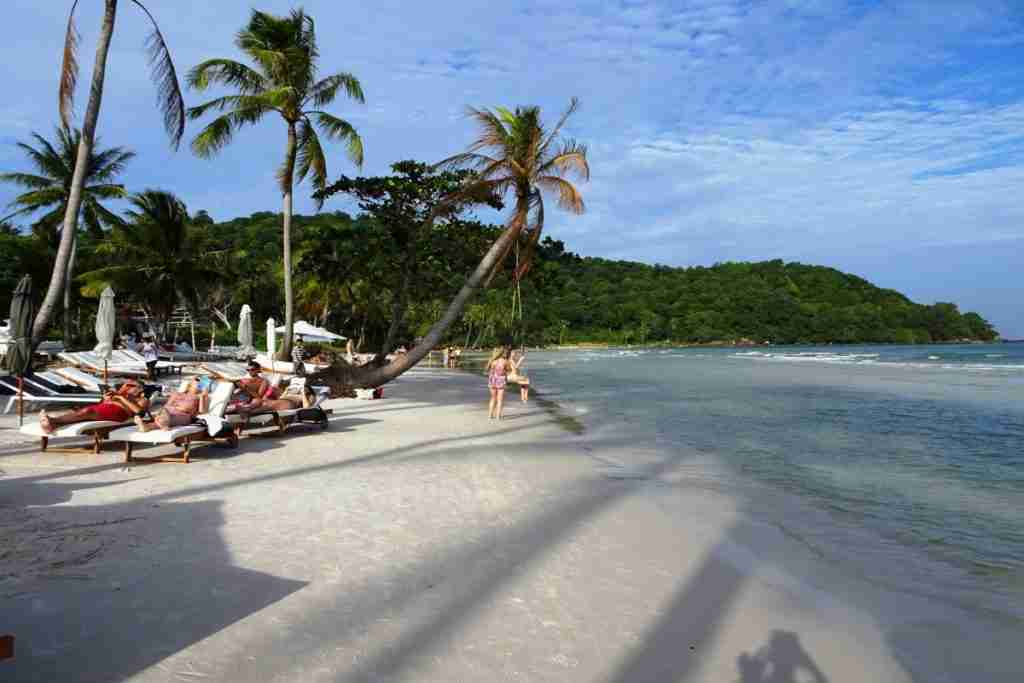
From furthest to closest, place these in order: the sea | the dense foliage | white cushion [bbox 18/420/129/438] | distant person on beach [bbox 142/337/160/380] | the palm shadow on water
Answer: the dense foliage → distant person on beach [bbox 142/337/160/380] → white cushion [bbox 18/420/129/438] → the sea → the palm shadow on water

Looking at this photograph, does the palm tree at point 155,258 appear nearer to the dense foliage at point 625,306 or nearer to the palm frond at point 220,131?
the dense foliage at point 625,306

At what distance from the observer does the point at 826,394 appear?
68.6 feet

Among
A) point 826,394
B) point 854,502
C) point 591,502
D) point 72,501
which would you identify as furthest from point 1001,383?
point 72,501

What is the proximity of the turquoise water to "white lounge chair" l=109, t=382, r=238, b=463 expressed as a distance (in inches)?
220

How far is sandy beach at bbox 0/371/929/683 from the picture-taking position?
3129 mm

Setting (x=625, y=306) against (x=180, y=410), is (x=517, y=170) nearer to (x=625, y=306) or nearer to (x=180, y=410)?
(x=180, y=410)

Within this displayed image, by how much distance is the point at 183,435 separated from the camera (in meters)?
7.27

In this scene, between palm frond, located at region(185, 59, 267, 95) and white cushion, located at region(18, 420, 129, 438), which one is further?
palm frond, located at region(185, 59, 267, 95)

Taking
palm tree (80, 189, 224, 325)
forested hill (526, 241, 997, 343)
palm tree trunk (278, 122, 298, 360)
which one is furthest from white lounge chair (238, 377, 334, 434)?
forested hill (526, 241, 997, 343)

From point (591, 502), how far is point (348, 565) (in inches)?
109

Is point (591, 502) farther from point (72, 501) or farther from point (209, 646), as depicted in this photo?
point (72, 501)

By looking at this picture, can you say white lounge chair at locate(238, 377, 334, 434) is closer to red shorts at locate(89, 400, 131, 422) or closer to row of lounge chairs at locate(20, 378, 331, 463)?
row of lounge chairs at locate(20, 378, 331, 463)

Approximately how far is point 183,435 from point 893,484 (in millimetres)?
7725

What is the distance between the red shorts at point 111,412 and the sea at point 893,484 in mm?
5840
